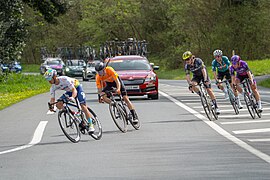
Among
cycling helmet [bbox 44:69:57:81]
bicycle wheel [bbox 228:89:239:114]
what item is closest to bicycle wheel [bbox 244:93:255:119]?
bicycle wheel [bbox 228:89:239:114]

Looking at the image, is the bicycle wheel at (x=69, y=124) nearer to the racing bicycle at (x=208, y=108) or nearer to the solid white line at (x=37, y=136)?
the solid white line at (x=37, y=136)

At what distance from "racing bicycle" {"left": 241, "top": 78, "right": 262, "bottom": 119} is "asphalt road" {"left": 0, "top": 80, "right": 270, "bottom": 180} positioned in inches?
7.3

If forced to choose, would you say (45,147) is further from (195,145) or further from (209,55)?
(209,55)

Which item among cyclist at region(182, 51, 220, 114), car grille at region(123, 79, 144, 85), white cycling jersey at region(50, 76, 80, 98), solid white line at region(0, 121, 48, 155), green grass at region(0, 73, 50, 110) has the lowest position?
green grass at region(0, 73, 50, 110)

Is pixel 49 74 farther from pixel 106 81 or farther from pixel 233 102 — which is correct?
pixel 233 102

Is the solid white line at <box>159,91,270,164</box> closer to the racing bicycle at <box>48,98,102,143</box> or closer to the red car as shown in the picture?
the racing bicycle at <box>48,98,102,143</box>

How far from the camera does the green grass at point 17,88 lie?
33312 millimetres

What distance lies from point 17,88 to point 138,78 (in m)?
15.7

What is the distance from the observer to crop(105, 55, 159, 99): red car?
28391 millimetres

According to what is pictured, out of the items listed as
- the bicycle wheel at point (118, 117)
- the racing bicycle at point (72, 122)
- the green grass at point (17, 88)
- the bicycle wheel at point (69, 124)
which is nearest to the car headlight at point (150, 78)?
the green grass at point (17, 88)

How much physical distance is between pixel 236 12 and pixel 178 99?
36051 millimetres

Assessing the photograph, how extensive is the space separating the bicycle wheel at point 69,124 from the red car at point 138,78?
40.7ft

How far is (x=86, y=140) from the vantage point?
53.1 feet

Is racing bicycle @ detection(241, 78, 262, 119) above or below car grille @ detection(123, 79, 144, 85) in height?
above
